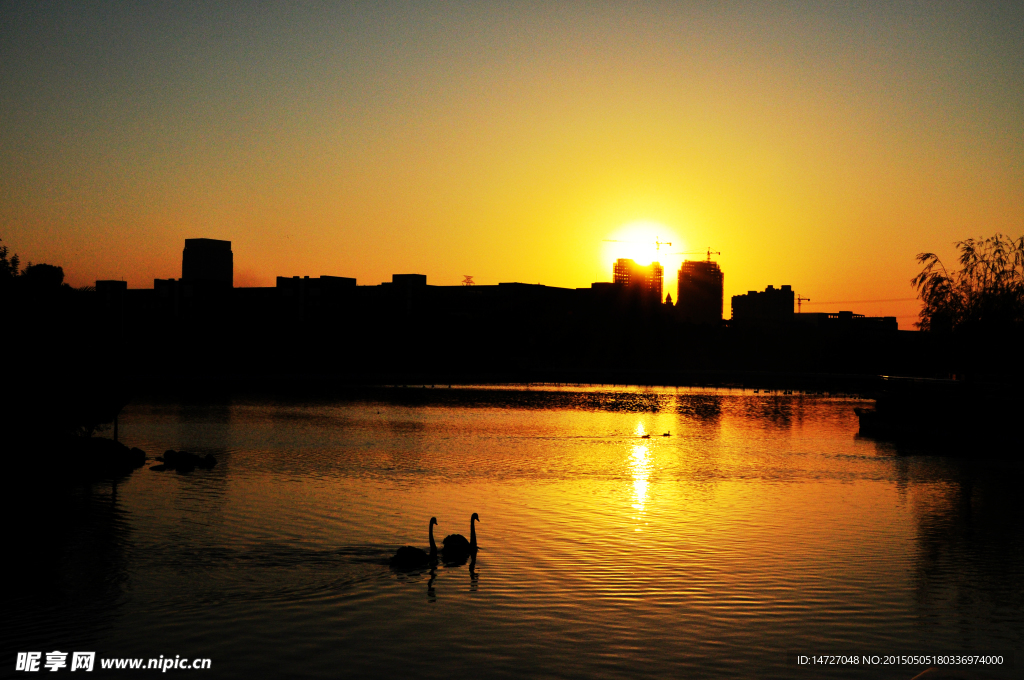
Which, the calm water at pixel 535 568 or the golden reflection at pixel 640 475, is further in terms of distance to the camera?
the golden reflection at pixel 640 475

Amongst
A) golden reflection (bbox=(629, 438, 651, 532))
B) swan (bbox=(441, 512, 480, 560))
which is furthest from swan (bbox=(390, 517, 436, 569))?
golden reflection (bbox=(629, 438, 651, 532))

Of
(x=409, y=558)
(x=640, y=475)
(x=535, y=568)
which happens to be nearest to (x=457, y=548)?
(x=409, y=558)

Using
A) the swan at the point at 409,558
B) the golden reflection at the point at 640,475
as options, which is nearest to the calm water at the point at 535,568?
the golden reflection at the point at 640,475

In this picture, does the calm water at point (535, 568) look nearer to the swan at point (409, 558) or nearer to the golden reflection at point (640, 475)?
the golden reflection at point (640, 475)

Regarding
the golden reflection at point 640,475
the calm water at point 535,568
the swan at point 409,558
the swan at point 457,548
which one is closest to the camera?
the calm water at point 535,568

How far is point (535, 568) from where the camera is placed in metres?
28.0

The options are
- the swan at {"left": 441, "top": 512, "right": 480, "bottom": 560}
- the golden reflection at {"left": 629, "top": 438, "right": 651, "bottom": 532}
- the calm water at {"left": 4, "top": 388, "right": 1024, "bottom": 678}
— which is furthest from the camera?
the golden reflection at {"left": 629, "top": 438, "right": 651, "bottom": 532}

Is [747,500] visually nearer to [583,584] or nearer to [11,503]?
[583,584]

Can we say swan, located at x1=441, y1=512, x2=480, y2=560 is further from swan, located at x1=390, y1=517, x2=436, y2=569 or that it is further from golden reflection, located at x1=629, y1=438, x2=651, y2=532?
golden reflection, located at x1=629, y1=438, x2=651, y2=532

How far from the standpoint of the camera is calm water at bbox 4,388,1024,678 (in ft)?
67.8

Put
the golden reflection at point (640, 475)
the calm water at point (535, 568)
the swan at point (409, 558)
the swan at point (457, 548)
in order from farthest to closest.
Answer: the golden reflection at point (640, 475) < the swan at point (457, 548) < the swan at point (409, 558) < the calm water at point (535, 568)

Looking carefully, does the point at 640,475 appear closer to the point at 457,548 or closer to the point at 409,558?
the point at 457,548

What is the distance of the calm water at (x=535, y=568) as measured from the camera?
2067 centimetres

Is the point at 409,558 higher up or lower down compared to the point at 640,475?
higher up
